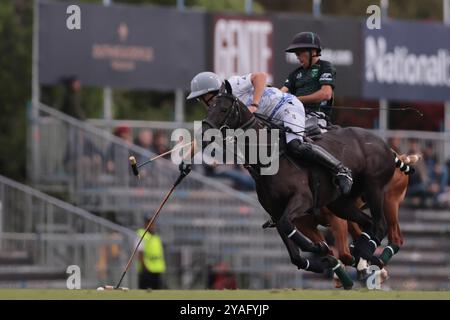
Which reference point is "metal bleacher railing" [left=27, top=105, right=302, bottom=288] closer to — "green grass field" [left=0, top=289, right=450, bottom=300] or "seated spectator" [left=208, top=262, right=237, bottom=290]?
"seated spectator" [left=208, top=262, right=237, bottom=290]

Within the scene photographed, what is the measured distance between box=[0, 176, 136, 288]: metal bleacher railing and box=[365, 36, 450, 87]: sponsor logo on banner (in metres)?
7.62

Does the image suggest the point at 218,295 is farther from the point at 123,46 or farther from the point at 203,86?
the point at 123,46

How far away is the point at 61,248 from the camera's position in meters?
22.8

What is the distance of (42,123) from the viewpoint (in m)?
24.1

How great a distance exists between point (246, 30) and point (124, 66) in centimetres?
255

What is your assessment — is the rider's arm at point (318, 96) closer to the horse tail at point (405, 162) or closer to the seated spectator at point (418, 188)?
the horse tail at point (405, 162)

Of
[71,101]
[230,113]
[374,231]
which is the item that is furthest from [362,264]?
[71,101]

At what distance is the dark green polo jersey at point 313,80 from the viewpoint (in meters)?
16.2

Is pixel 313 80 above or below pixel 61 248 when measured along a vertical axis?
above

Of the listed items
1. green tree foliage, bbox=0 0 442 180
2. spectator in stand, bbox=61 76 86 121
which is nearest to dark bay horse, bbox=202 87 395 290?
spectator in stand, bbox=61 76 86 121

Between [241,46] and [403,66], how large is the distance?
384 cm

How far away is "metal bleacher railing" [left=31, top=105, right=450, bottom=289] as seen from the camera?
78.1 feet
